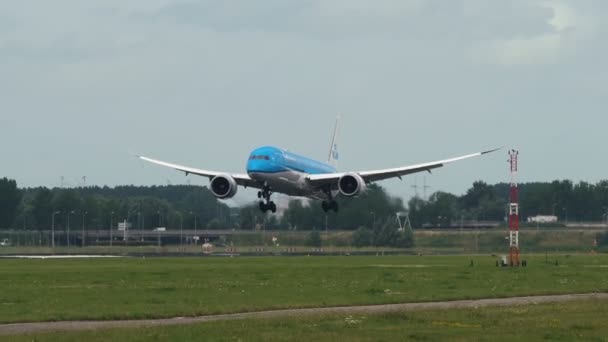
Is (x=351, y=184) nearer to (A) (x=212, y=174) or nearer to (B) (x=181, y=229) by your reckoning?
(A) (x=212, y=174)

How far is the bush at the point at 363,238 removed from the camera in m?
153

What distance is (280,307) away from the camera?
48375 mm

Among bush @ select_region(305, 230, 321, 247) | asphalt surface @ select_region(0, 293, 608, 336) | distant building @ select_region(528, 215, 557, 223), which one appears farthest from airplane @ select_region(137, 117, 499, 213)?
distant building @ select_region(528, 215, 557, 223)

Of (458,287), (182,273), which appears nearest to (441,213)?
(182,273)

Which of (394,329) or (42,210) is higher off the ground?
(42,210)

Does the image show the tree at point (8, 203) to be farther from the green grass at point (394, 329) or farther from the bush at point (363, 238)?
the green grass at point (394, 329)

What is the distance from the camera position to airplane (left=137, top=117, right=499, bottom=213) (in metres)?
86.6

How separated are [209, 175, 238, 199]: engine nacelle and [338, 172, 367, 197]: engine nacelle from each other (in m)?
7.49

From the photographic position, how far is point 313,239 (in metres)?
152

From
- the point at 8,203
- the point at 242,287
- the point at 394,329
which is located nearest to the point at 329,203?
the point at 242,287

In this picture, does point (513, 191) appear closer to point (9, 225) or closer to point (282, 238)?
point (282, 238)

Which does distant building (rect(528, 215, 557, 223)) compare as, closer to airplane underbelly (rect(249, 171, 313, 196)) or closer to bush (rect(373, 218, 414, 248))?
bush (rect(373, 218, 414, 248))

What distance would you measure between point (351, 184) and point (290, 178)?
15.7 feet

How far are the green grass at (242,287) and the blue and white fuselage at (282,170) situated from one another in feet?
23.8
